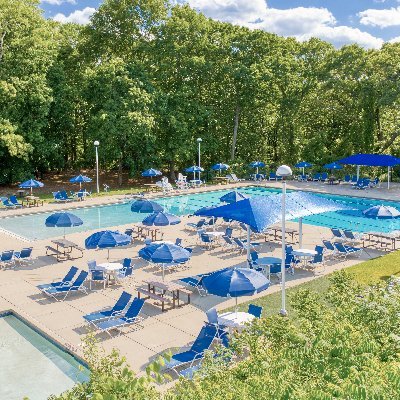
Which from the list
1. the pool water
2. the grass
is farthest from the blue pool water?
the pool water

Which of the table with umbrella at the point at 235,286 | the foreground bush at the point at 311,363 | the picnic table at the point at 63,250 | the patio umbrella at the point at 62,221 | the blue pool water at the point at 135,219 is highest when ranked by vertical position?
the foreground bush at the point at 311,363

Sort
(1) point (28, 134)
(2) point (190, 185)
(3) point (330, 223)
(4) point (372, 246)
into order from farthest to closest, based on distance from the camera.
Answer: (2) point (190, 185) < (1) point (28, 134) < (3) point (330, 223) < (4) point (372, 246)

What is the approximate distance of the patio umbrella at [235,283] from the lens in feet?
38.4

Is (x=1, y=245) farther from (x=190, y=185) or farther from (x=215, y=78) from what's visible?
(x=215, y=78)

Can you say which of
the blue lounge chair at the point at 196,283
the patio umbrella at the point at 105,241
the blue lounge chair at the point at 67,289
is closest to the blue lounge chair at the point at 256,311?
the blue lounge chair at the point at 196,283

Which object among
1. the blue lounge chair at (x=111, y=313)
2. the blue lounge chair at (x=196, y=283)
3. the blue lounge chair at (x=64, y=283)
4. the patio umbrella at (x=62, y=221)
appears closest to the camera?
the blue lounge chair at (x=111, y=313)

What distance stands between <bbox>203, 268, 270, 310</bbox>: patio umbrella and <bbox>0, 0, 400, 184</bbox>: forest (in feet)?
85.2

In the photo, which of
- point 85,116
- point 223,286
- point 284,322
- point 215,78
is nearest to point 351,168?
point 215,78

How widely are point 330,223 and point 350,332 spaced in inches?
795

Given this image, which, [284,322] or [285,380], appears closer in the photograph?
[285,380]

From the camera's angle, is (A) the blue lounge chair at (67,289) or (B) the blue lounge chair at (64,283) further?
(B) the blue lounge chair at (64,283)

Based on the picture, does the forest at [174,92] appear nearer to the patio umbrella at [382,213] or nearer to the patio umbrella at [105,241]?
the patio umbrella at [105,241]

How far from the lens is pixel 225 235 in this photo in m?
20.7

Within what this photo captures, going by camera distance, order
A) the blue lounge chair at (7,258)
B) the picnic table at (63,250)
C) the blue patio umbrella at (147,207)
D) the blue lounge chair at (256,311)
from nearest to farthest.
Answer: the blue lounge chair at (256,311) → the blue lounge chair at (7,258) → the picnic table at (63,250) → the blue patio umbrella at (147,207)
